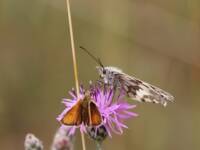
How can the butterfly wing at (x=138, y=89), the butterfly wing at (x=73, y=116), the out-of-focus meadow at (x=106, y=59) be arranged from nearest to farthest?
the butterfly wing at (x=73, y=116)
the butterfly wing at (x=138, y=89)
the out-of-focus meadow at (x=106, y=59)

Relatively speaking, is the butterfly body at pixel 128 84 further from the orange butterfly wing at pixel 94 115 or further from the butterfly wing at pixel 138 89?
the orange butterfly wing at pixel 94 115

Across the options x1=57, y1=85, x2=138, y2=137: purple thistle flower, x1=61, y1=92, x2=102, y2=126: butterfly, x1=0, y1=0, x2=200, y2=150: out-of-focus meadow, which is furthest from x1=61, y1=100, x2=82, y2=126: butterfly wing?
x1=0, y1=0, x2=200, y2=150: out-of-focus meadow

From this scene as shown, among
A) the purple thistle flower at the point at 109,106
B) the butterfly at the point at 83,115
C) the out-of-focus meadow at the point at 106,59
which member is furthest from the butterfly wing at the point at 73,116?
the out-of-focus meadow at the point at 106,59

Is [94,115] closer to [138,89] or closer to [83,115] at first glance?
[83,115]

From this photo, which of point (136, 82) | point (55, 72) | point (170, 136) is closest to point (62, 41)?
point (55, 72)

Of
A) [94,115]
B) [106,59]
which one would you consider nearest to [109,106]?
[94,115]
